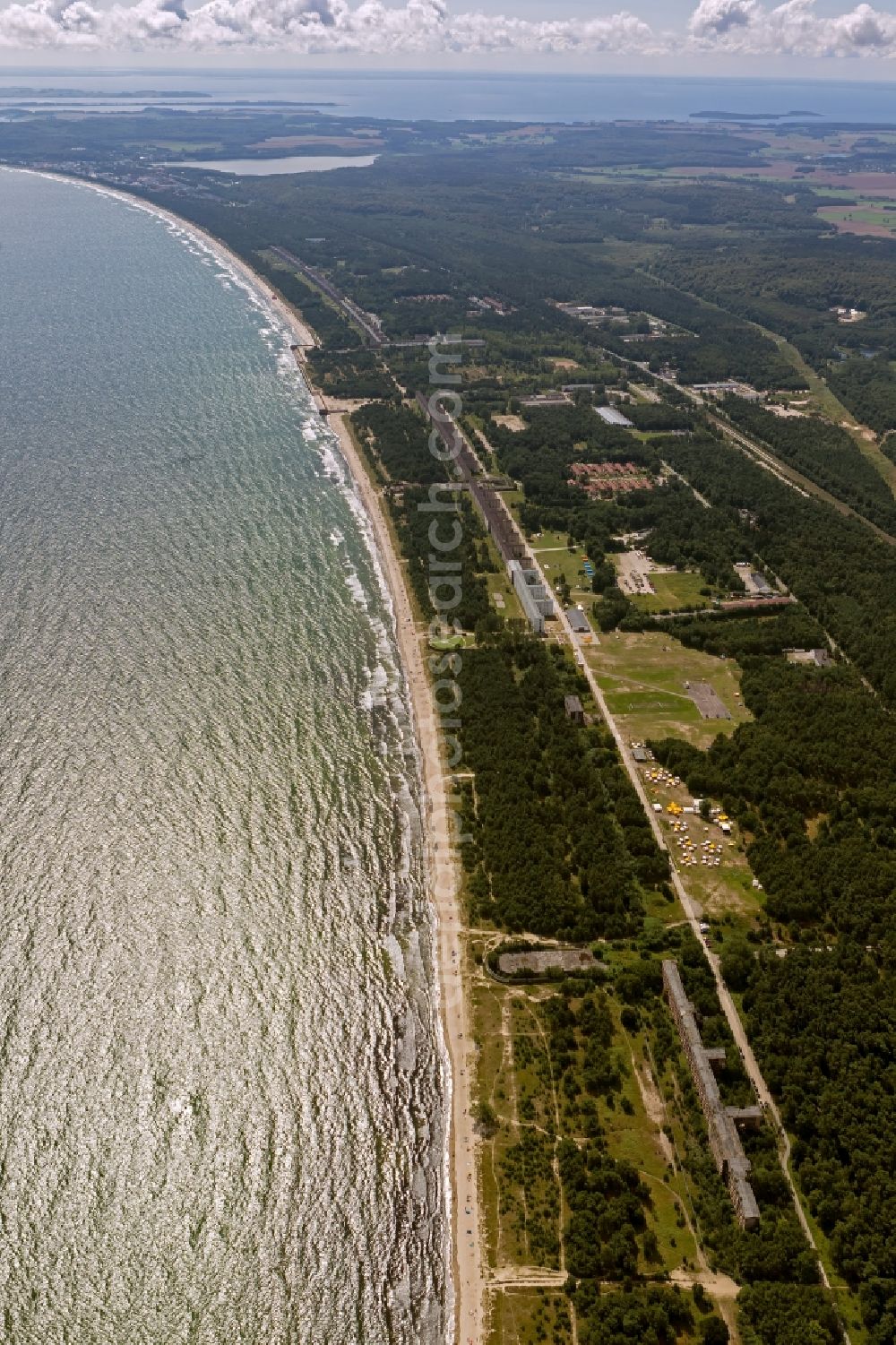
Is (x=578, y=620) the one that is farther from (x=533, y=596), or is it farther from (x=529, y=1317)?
(x=529, y=1317)

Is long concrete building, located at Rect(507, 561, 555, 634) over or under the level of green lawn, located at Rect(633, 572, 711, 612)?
over

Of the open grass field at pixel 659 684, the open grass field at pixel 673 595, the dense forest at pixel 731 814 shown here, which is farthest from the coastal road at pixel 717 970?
the open grass field at pixel 673 595

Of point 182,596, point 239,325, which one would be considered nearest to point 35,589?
point 182,596

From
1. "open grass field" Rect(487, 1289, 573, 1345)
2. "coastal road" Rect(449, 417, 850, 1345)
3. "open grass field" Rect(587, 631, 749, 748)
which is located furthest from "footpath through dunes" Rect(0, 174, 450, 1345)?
"open grass field" Rect(587, 631, 749, 748)

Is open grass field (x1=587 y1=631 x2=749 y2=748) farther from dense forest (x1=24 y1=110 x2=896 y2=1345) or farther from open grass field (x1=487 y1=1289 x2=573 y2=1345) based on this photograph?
open grass field (x1=487 y1=1289 x2=573 y2=1345)

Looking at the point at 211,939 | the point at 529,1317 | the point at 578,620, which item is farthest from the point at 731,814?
the point at 211,939

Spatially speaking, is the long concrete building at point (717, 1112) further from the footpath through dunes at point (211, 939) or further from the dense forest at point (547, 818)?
the footpath through dunes at point (211, 939)
